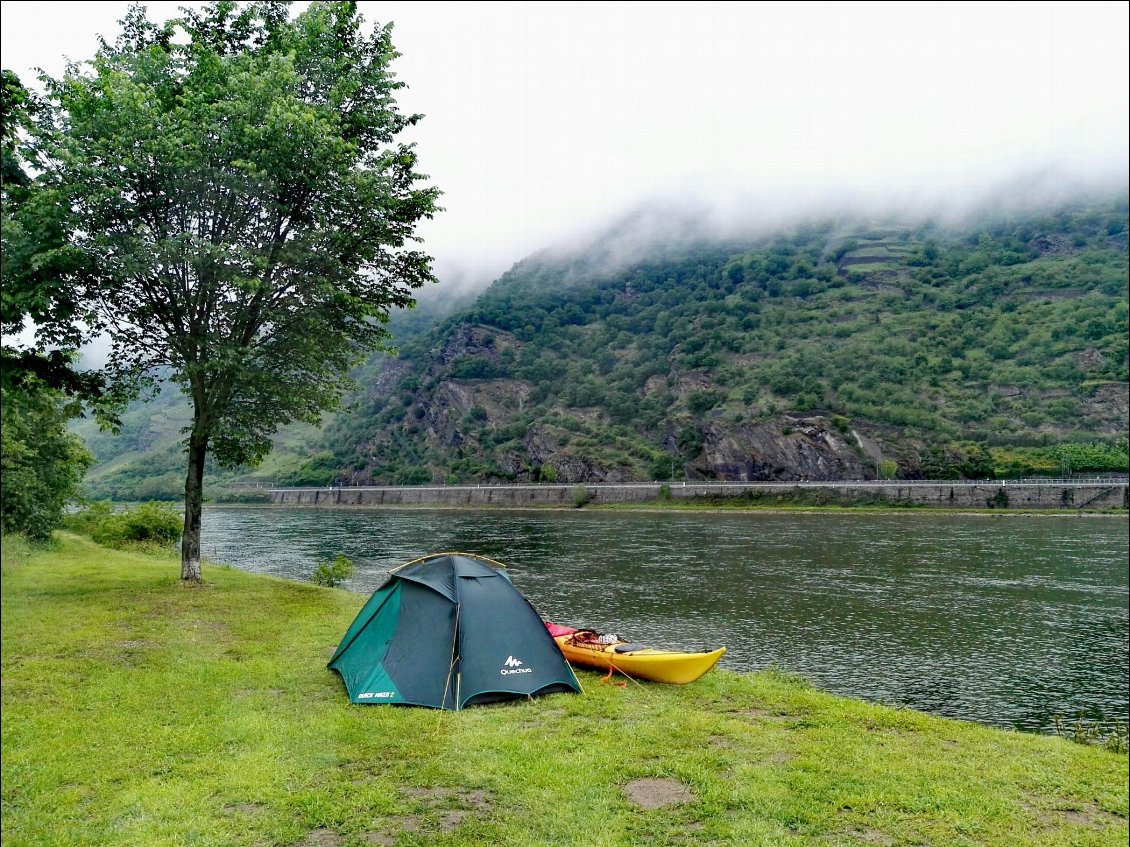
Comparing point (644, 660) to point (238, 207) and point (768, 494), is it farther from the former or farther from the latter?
point (768, 494)

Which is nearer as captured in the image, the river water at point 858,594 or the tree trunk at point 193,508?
the river water at point 858,594

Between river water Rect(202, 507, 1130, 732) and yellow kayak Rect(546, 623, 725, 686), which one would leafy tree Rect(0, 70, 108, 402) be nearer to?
yellow kayak Rect(546, 623, 725, 686)

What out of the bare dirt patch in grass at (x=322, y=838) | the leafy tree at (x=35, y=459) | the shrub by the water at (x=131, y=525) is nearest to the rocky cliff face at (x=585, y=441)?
the shrub by the water at (x=131, y=525)

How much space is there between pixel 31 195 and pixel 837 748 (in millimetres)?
18320

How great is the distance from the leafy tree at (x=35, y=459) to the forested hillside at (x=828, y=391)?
63149 millimetres

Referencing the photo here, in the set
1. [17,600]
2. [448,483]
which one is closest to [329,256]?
[17,600]

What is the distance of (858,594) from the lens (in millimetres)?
31797

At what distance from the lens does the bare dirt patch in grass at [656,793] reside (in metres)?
7.55

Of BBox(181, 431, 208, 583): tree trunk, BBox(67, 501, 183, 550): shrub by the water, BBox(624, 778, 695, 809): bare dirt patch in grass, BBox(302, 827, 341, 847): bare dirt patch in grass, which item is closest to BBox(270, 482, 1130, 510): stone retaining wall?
BBox(67, 501, 183, 550): shrub by the water

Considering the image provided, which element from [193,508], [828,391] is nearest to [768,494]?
[828,391]

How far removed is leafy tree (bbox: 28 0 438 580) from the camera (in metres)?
16.2

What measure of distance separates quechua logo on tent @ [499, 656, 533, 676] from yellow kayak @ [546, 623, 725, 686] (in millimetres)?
1808

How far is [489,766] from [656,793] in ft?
6.40

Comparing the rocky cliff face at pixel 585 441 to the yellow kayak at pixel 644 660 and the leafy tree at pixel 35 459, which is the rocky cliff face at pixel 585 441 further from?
the yellow kayak at pixel 644 660
